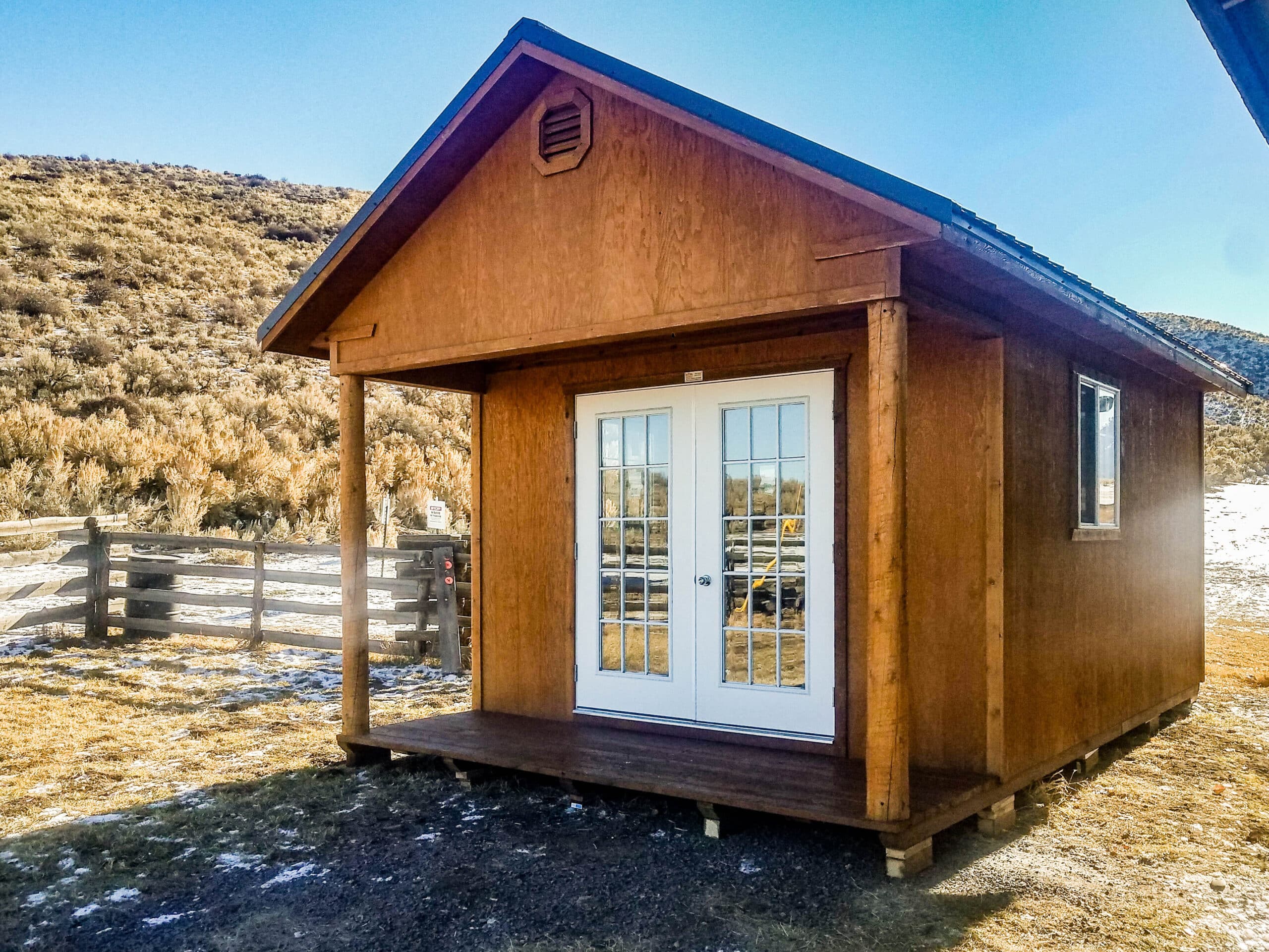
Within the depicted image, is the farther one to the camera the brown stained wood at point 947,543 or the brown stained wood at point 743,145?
the brown stained wood at point 947,543

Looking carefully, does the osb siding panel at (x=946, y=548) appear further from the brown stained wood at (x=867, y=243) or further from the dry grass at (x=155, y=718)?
the dry grass at (x=155, y=718)

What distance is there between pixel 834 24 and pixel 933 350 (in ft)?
31.4

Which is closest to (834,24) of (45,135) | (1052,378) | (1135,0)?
(1135,0)

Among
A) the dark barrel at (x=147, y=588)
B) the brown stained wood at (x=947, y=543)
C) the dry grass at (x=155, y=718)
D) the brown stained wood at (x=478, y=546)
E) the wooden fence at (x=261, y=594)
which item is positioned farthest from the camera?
the dark barrel at (x=147, y=588)

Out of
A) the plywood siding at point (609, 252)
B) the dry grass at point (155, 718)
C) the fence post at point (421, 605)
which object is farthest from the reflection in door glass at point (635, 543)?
the fence post at point (421, 605)

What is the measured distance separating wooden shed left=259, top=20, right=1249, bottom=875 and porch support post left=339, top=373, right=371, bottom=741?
24 millimetres

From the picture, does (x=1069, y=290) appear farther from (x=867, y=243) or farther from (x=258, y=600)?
(x=258, y=600)

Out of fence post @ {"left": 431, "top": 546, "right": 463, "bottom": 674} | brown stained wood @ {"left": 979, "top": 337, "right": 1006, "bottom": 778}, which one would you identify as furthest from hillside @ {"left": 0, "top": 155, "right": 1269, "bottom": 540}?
brown stained wood @ {"left": 979, "top": 337, "right": 1006, "bottom": 778}

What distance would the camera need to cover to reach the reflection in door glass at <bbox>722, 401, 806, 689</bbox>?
636 centimetres

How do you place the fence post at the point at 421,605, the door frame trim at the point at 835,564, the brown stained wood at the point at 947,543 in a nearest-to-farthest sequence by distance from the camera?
1. the brown stained wood at the point at 947,543
2. the door frame trim at the point at 835,564
3. the fence post at the point at 421,605

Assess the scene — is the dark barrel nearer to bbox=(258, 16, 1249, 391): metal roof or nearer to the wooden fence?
the wooden fence

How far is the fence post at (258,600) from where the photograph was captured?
11078 mm

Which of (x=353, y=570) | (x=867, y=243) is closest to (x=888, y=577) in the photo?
(x=867, y=243)

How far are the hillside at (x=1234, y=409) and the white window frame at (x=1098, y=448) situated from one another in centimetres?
1274
